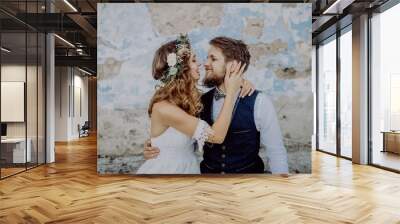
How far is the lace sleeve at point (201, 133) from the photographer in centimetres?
647

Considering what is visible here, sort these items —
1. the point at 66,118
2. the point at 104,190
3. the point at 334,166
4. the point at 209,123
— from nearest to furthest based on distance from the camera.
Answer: the point at 104,190, the point at 209,123, the point at 334,166, the point at 66,118

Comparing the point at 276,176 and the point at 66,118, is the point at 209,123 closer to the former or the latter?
the point at 276,176

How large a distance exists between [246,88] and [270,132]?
85cm

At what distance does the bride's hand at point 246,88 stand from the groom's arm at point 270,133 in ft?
0.50

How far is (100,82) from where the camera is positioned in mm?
6645

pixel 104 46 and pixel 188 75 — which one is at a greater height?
pixel 104 46

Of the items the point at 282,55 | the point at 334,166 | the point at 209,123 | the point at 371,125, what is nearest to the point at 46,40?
the point at 209,123

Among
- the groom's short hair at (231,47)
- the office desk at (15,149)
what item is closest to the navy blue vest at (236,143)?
the groom's short hair at (231,47)

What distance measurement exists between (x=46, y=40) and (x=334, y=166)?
21.4 ft

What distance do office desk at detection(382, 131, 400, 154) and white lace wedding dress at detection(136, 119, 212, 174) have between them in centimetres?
352

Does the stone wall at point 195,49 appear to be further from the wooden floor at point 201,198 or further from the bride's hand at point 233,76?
the wooden floor at point 201,198

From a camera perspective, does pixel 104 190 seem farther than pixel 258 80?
No

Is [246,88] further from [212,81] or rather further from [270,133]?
[270,133]

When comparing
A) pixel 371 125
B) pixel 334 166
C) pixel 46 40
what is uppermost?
pixel 46 40
